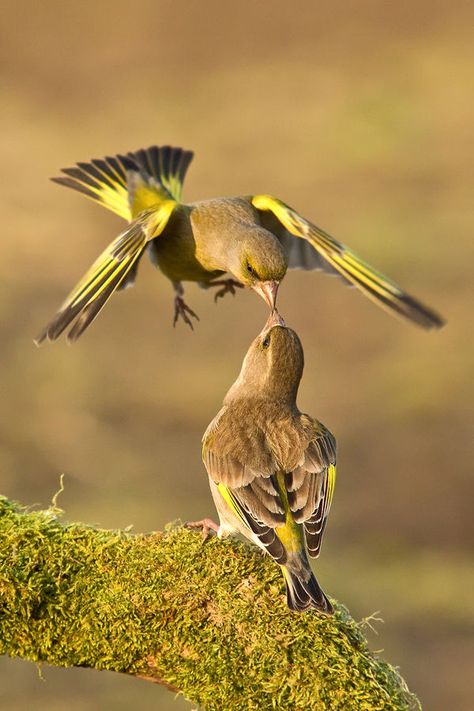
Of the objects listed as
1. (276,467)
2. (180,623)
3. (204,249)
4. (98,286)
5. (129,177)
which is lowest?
Result: (180,623)

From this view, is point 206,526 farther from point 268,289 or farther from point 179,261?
point 179,261

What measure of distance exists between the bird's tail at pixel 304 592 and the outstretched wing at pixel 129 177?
532 centimetres

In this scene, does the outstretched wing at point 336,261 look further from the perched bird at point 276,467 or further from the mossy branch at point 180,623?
the mossy branch at point 180,623

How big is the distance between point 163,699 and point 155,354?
5398 mm

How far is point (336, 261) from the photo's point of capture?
8609 millimetres

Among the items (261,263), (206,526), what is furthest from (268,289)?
(206,526)

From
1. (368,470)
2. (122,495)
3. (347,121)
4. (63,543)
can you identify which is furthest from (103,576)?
(347,121)

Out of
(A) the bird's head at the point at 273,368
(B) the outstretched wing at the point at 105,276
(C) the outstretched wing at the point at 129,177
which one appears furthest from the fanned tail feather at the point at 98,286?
(C) the outstretched wing at the point at 129,177

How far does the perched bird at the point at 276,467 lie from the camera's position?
625cm

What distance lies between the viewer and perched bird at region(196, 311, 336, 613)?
625 cm

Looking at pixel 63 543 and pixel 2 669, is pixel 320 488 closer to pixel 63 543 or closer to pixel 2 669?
pixel 63 543

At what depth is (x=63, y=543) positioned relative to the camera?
6.23 m

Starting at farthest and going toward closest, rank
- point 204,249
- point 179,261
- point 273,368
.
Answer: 1. point 179,261
2. point 204,249
3. point 273,368

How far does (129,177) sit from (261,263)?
297cm
